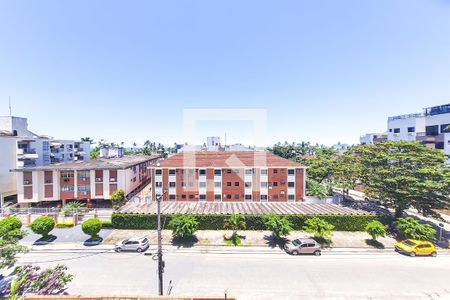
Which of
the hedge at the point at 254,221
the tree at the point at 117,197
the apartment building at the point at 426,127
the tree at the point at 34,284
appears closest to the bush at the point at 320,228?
the hedge at the point at 254,221

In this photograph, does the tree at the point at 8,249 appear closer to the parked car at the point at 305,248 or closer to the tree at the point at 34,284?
the tree at the point at 34,284

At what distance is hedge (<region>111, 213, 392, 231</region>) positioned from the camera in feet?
89.3

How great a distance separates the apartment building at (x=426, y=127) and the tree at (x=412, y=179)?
1530 cm

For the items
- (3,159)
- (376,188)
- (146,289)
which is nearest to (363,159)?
(376,188)

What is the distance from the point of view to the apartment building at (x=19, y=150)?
4031 centimetres

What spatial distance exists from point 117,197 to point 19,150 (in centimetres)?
2717

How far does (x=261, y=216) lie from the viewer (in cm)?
2745

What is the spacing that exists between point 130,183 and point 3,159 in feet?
85.0

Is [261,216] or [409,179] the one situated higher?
[409,179]

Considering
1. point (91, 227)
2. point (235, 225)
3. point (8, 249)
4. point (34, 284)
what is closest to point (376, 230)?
point (235, 225)

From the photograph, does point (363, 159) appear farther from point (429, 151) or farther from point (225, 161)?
point (225, 161)

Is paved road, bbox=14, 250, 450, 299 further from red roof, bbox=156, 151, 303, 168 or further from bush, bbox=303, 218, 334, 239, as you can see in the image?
red roof, bbox=156, 151, 303, 168

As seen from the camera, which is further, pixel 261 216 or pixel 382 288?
pixel 261 216

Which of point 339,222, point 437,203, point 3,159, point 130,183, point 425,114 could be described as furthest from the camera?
point 425,114
